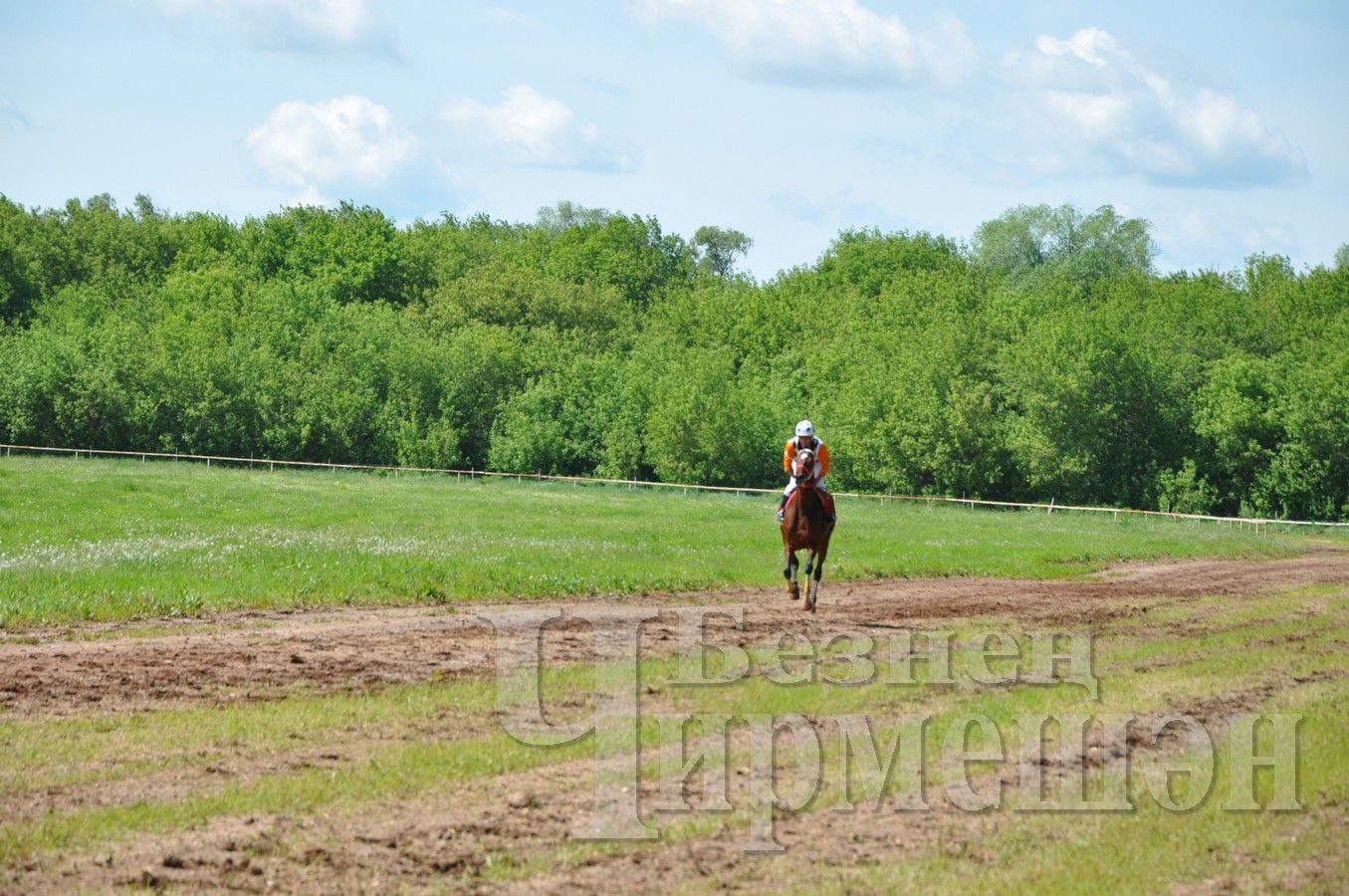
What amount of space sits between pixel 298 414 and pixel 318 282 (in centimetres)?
2366

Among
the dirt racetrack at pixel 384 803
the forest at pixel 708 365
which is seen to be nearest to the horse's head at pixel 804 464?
the dirt racetrack at pixel 384 803

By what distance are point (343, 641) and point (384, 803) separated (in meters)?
7.42

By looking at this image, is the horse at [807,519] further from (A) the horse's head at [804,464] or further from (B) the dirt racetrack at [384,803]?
(B) the dirt racetrack at [384,803]

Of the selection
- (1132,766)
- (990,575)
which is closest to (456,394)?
(990,575)

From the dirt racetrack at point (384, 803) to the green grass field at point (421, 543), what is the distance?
5.74ft

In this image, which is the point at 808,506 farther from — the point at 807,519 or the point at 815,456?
the point at 815,456

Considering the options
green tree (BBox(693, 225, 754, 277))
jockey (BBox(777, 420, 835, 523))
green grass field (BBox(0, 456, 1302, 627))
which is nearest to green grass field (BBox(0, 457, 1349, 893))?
green grass field (BBox(0, 456, 1302, 627))

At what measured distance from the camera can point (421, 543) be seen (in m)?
29.3

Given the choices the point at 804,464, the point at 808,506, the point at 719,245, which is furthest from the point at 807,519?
the point at 719,245

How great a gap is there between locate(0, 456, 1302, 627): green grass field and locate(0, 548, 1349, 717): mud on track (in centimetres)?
149

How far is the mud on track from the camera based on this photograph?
13.3 metres

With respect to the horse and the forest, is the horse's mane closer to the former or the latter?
the horse

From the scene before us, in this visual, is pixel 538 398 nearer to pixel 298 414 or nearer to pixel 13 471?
pixel 298 414

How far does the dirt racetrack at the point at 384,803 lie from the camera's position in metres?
7.99
